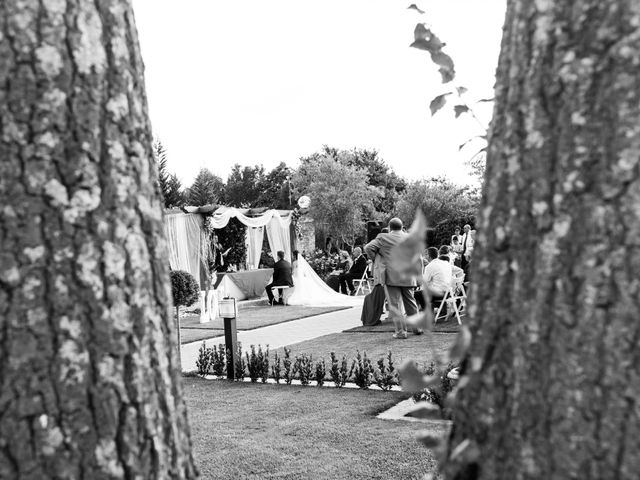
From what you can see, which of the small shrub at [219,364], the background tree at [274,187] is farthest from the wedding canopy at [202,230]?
the background tree at [274,187]

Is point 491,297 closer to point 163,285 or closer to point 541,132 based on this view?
point 541,132

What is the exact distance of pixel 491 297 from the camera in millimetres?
1134

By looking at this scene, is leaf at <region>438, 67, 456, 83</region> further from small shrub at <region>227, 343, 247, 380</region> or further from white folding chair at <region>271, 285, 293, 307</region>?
white folding chair at <region>271, 285, 293, 307</region>

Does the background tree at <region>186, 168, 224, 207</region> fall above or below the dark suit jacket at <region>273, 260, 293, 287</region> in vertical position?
above

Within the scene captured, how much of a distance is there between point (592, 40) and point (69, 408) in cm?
104

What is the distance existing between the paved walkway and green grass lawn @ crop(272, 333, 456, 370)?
0.53 meters

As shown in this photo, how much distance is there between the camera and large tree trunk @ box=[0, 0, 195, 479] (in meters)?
1.25

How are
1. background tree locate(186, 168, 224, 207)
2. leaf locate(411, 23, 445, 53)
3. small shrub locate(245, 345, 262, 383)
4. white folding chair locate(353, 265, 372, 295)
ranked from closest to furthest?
leaf locate(411, 23, 445, 53) → small shrub locate(245, 345, 262, 383) → white folding chair locate(353, 265, 372, 295) → background tree locate(186, 168, 224, 207)

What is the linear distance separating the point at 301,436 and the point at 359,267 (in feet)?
48.5

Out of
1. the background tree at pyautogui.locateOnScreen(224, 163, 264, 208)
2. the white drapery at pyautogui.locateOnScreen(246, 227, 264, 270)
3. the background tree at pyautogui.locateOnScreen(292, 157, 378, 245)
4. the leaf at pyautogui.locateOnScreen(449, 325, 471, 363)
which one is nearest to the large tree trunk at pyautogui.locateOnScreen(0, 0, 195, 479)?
the leaf at pyautogui.locateOnScreen(449, 325, 471, 363)

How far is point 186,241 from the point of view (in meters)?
20.7

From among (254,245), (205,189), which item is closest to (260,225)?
(254,245)

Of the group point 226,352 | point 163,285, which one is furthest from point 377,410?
point 163,285

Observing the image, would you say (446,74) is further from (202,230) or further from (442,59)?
(202,230)
